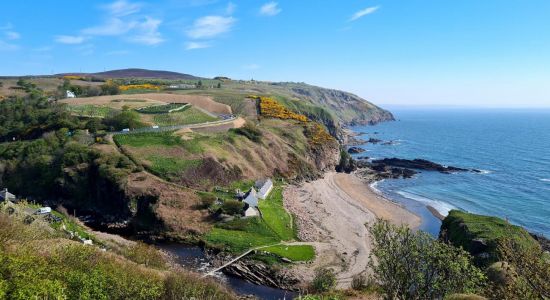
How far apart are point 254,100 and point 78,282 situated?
10438 centimetres

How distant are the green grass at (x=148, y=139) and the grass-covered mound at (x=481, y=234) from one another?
4460cm

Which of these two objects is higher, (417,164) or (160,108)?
(160,108)

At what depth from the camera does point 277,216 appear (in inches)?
2122

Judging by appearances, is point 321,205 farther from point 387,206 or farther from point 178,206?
point 178,206

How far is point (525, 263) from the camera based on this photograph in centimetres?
1426

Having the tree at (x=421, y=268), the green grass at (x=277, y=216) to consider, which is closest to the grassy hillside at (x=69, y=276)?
the tree at (x=421, y=268)

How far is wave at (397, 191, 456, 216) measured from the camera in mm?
67125

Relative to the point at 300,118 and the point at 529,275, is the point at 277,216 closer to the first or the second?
the point at 529,275

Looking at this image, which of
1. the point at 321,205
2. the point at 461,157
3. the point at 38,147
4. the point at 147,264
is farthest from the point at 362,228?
the point at 461,157

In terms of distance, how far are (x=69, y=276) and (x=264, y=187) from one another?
43.4m

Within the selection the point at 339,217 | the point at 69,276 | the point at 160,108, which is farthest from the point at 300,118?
the point at 69,276

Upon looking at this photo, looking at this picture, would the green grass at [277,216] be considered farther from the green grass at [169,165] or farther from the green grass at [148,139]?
the green grass at [148,139]

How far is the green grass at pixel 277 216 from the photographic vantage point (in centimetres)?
4956

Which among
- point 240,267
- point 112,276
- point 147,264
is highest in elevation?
point 112,276
